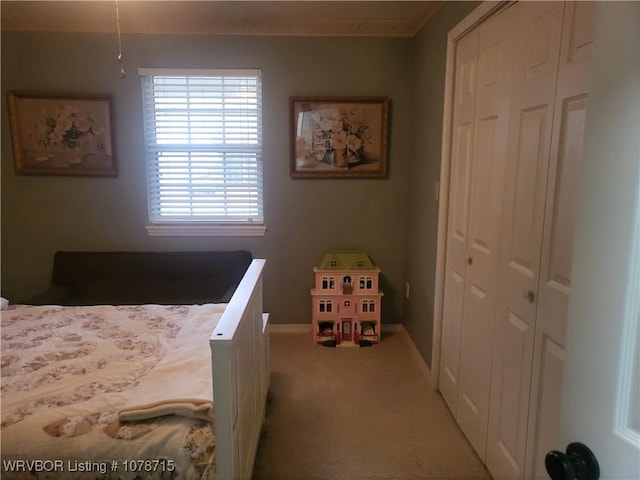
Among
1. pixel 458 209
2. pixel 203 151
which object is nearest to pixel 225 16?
pixel 203 151

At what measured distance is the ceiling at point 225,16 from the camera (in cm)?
284

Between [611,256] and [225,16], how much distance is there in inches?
123

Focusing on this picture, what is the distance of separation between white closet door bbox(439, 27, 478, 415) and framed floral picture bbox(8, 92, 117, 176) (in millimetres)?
2574

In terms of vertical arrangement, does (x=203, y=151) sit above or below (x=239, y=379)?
above

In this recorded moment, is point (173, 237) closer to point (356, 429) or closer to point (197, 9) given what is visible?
point (197, 9)

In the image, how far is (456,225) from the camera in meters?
2.37

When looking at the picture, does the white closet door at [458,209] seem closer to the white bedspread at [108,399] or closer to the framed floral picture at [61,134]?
the white bedspread at [108,399]

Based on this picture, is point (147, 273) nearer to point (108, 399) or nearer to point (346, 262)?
point (346, 262)

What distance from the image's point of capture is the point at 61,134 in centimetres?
326

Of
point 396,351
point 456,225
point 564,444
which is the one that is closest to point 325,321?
point 396,351

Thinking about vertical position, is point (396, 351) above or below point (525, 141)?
below

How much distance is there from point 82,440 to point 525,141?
1841 millimetres

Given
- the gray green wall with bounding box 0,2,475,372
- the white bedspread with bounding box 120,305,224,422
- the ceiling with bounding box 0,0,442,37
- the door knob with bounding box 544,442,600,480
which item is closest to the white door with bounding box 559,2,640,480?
the door knob with bounding box 544,442,600,480

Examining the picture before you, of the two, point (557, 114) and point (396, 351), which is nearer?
point (557, 114)
